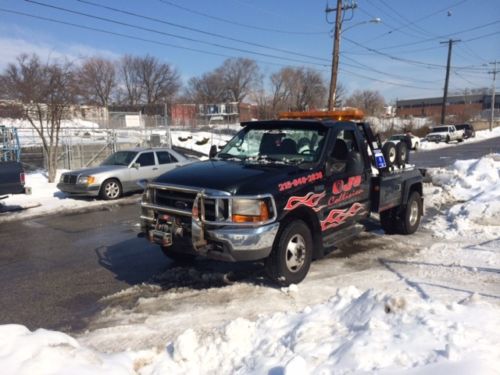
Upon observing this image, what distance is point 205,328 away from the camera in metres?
4.46

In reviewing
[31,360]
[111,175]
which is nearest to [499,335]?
[31,360]

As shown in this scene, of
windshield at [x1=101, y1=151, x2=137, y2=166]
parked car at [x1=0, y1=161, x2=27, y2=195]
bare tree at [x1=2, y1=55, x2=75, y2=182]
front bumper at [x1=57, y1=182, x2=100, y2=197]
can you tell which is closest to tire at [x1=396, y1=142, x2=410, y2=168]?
parked car at [x1=0, y1=161, x2=27, y2=195]

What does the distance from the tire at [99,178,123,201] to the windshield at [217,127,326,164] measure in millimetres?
7699

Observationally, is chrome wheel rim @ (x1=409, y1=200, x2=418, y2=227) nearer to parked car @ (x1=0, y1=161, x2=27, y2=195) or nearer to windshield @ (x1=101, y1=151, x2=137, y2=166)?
parked car @ (x1=0, y1=161, x2=27, y2=195)

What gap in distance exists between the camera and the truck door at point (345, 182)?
6.02m

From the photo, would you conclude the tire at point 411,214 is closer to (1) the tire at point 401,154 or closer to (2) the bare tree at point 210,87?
(1) the tire at point 401,154

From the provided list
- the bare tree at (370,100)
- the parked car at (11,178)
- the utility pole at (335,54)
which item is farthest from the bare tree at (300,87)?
the parked car at (11,178)

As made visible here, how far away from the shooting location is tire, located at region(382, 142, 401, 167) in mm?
7409

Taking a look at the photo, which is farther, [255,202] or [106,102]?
[106,102]

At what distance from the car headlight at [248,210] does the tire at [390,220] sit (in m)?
3.79

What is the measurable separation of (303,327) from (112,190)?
428 inches

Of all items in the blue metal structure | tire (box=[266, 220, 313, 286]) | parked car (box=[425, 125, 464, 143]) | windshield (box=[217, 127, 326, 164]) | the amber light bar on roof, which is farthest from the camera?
parked car (box=[425, 125, 464, 143])

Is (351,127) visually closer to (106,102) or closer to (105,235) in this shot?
(105,235)

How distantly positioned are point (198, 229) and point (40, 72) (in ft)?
48.7
